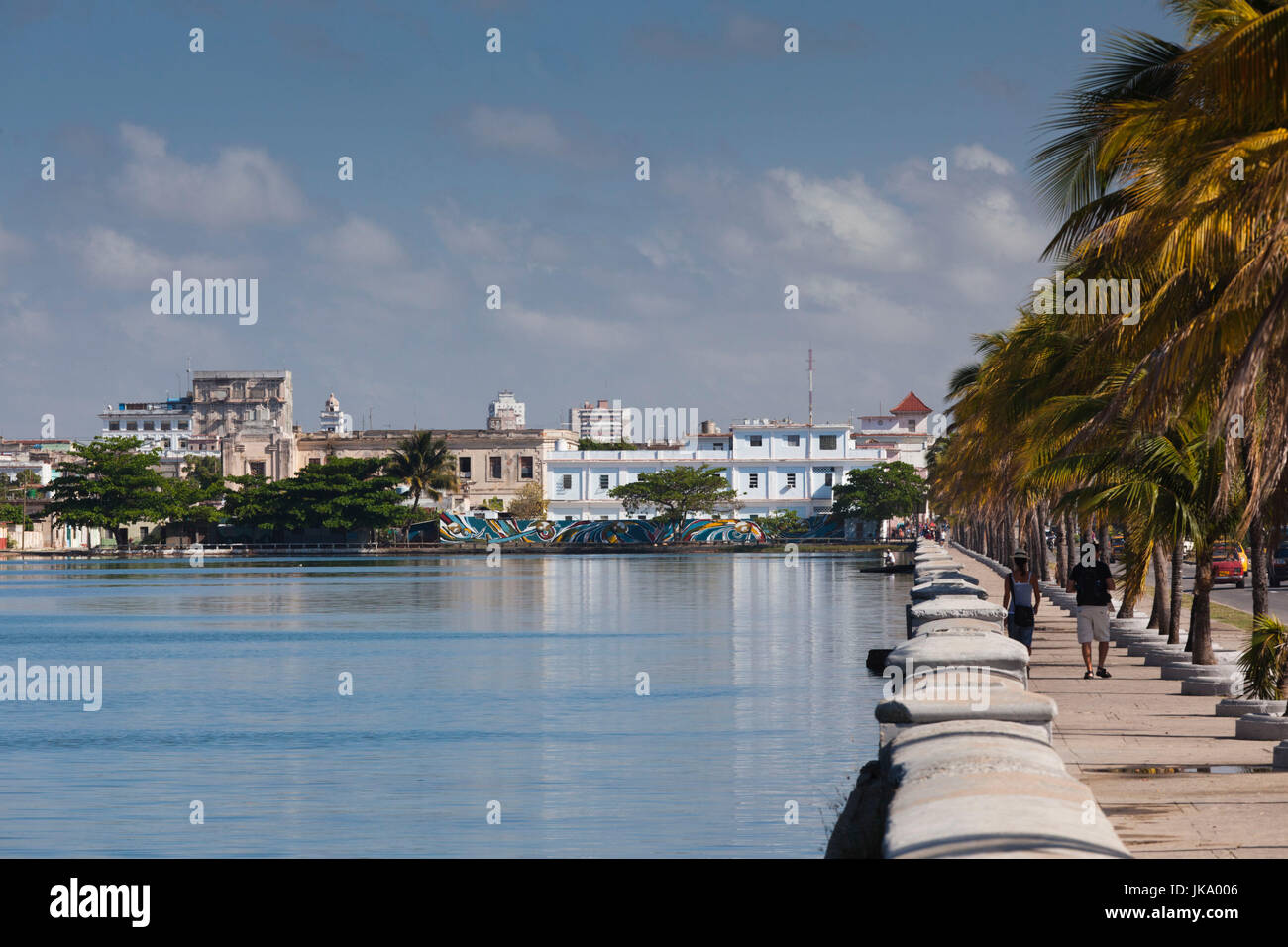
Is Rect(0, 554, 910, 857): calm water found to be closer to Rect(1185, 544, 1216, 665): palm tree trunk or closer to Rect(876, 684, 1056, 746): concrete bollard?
Rect(876, 684, 1056, 746): concrete bollard

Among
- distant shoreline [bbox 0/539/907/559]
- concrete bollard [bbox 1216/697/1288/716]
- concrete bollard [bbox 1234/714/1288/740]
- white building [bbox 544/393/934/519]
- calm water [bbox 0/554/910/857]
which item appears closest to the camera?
concrete bollard [bbox 1234/714/1288/740]

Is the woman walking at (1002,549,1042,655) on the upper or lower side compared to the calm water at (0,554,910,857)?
upper

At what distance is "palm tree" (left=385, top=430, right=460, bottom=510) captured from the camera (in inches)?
5256

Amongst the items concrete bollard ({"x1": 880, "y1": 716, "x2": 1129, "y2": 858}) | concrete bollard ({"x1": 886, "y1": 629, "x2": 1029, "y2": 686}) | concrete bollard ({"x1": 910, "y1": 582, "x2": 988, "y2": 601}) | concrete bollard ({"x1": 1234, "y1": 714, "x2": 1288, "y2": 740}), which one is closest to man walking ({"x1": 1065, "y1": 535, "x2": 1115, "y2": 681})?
concrete bollard ({"x1": 910, "y1": 582, "x2": 988, "y2": 601})

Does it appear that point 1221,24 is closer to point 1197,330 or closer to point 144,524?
point 1197,330

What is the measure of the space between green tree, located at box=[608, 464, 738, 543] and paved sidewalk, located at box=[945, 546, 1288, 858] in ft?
354

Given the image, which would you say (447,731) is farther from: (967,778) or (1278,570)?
(1278,570)

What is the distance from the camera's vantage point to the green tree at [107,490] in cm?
12412

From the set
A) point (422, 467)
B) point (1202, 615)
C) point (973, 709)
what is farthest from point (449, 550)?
point (973, 709)

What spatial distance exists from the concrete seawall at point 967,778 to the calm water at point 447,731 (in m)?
2.37

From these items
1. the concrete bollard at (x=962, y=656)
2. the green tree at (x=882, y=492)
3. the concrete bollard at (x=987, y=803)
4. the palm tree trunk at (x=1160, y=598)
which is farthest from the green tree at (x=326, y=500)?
the concrete bollard at (x=987, y=803)

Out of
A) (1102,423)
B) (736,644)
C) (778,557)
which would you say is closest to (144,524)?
(778,557)

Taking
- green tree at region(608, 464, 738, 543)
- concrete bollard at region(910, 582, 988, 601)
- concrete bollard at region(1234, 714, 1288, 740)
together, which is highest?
green tree at region(608, 464, 738, 543)
